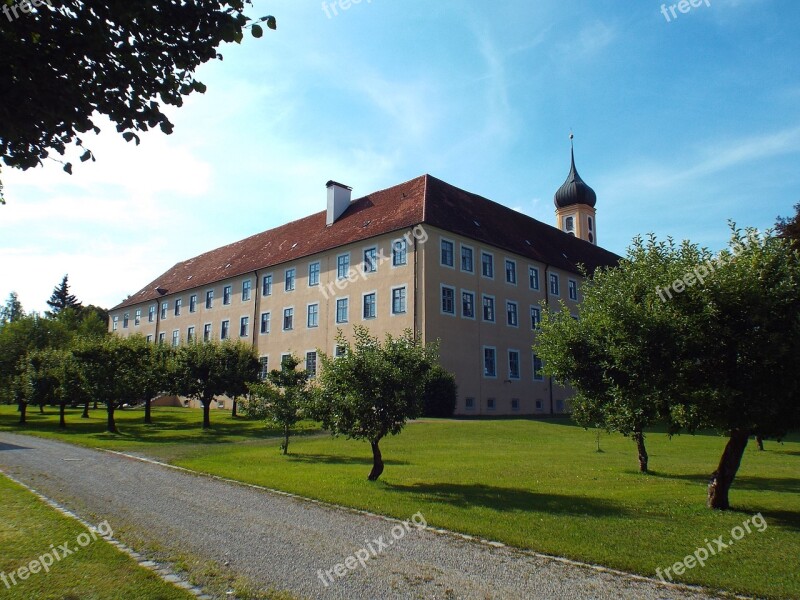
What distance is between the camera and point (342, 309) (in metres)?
41.1

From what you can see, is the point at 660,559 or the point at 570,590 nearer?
the point at 570,590

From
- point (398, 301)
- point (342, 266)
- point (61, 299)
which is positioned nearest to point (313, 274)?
point (342, 266)

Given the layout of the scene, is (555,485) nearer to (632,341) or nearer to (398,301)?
(632,341)

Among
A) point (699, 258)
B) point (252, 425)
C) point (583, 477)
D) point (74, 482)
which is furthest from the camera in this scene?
point (252, 425)

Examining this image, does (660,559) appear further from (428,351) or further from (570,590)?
(428,351)

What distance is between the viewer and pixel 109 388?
28.9m

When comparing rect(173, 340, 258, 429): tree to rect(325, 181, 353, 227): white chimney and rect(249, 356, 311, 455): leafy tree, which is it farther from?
rect(325, 181, 353, 227): white chimney

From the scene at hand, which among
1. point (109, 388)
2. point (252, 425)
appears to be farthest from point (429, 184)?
point (109, 388)

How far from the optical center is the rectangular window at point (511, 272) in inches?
1655

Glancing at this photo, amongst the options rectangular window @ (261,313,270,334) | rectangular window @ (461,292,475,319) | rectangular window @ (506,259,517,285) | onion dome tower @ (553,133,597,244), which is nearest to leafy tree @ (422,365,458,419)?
rectangular window @ (461,292,475,319)

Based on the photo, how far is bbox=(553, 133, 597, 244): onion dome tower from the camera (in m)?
66.4

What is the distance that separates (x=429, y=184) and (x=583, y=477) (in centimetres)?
2890

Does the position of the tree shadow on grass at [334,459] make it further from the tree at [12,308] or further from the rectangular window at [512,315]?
the tree at [12,308]

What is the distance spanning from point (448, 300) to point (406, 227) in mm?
5188
